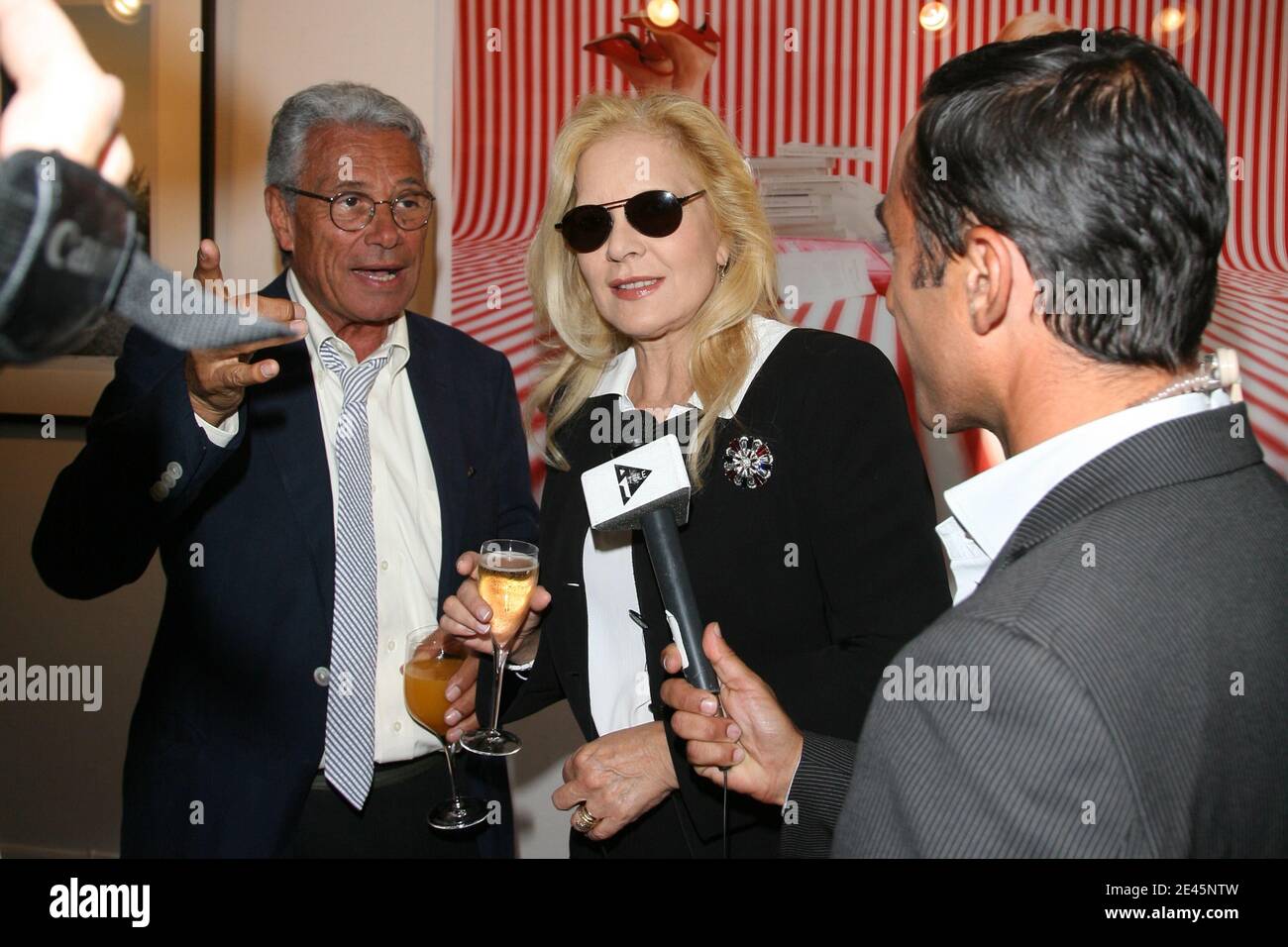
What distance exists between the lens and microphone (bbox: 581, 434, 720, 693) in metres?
1.52

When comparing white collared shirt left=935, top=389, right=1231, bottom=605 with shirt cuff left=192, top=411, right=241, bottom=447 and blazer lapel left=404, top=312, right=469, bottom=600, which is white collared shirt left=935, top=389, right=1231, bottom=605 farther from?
blazer lapel left=404, top=312, right=469, bottom=600

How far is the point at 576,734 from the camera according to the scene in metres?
3.42

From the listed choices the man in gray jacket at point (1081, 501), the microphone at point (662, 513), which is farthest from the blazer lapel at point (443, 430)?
the man in gray jacket at point (1081, 501)

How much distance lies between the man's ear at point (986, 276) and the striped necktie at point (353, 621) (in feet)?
4.95

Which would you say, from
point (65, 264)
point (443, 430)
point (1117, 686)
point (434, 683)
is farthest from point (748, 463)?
point (65, 264)

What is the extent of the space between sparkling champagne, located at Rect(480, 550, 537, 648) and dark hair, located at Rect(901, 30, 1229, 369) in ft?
3.50

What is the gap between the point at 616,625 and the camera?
1976 mm

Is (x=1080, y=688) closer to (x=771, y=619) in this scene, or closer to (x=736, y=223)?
(x=771, y=619)

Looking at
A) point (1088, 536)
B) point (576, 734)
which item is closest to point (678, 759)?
point (1088, 536)

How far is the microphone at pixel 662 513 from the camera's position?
4.98 ft

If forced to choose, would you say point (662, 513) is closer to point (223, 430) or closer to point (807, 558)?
point (807, 558)

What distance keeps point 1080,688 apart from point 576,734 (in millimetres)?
2781

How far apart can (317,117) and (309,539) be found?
3.38 feet

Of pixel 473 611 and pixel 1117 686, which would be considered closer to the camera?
pixel 1117 686
